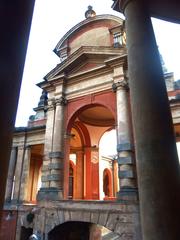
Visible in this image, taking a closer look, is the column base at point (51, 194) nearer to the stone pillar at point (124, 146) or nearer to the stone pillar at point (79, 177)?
the stone pillar at point (124, 146)

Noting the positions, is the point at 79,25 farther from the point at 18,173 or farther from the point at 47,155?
the point at 18,173

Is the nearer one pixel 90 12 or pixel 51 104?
pixel 51 104

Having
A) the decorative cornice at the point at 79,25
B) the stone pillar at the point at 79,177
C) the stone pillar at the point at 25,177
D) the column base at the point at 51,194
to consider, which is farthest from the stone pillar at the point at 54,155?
the decorative cornice at the point at 79,25

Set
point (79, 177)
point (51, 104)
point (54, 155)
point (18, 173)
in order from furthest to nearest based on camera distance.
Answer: point (79, 177), point (18, 173), point (51, 104), point (54, 155)

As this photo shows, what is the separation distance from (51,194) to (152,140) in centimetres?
795

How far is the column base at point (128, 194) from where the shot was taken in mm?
7465

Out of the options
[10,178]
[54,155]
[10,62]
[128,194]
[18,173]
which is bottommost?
[128,194]

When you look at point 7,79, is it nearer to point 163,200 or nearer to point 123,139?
point 163,200

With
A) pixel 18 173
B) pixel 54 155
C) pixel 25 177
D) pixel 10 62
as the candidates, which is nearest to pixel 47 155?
pixel 54 155

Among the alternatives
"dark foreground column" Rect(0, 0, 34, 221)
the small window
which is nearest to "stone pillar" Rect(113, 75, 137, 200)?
the small window

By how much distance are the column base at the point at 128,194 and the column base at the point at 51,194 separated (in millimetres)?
2887

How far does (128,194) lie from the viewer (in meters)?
7.55

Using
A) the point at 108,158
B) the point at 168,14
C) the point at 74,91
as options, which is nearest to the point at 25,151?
the point at 74,91

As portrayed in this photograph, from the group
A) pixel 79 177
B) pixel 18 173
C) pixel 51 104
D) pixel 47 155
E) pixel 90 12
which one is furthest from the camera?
pixel 90 12
